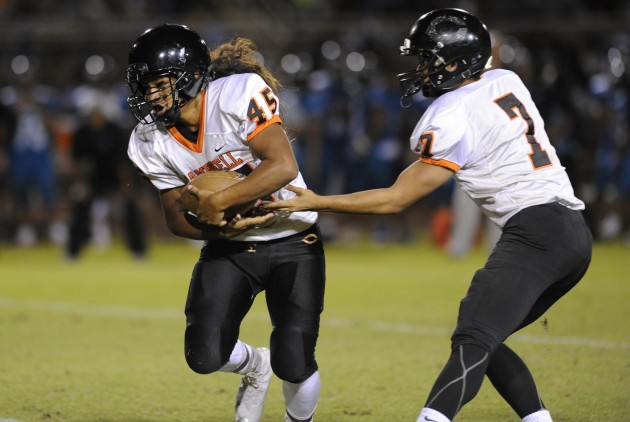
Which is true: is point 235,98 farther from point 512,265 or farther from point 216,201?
point 512,265

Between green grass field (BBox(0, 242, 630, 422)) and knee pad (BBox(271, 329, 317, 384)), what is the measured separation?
638 millimetres

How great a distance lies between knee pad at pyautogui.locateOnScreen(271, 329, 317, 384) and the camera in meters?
4.41

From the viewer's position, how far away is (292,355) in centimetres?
441

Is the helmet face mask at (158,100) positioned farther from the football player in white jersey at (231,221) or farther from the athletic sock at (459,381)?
the athletic sock at (459,381)

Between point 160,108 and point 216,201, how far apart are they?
0.55 meters

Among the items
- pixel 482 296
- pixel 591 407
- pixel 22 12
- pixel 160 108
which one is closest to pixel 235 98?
pixel 160 108

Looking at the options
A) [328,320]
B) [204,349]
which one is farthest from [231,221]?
[328,320]

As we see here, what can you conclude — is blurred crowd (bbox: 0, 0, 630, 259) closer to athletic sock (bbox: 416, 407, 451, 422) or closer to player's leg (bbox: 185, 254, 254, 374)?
player's leg (bbox: 185, 254, 254, 374)

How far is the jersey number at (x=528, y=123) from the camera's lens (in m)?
4.07

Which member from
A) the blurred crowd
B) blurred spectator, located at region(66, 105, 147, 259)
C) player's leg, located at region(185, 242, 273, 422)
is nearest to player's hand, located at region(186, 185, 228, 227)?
player's leg, located at region(185, 242, 273, 422)

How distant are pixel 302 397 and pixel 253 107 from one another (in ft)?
4.24

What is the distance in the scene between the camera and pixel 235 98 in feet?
14.5

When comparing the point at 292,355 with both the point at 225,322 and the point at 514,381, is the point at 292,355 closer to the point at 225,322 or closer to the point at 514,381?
the point at 225,322

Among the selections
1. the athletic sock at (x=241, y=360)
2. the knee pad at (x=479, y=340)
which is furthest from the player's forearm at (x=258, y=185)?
the knee pad at (x=479, y=340)
